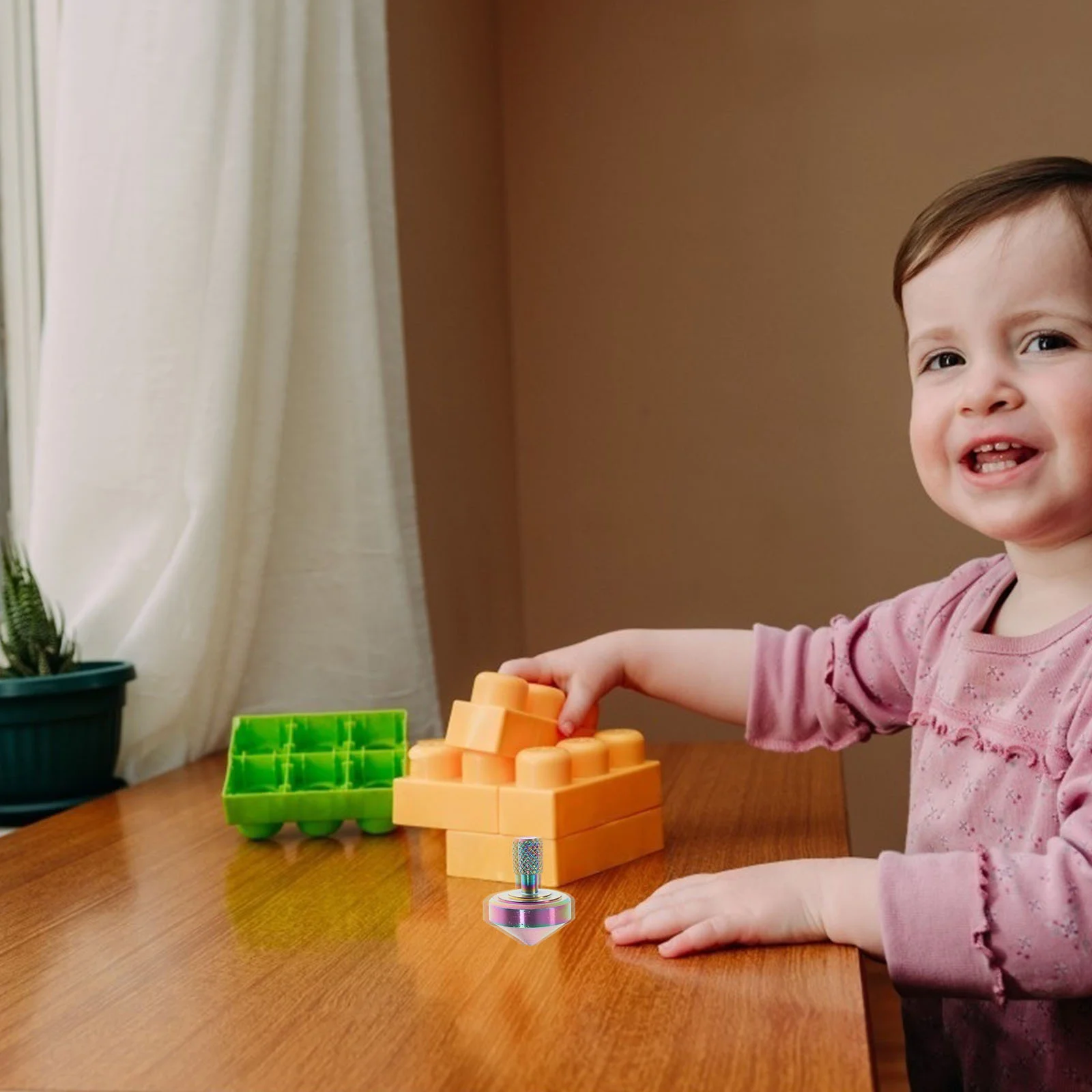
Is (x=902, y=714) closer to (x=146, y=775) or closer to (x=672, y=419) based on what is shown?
(x=146, y=775)

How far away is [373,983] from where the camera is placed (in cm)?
63

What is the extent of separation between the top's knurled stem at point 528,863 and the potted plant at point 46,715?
591mm

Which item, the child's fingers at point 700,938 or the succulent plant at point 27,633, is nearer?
the child's fingers at point 700,938

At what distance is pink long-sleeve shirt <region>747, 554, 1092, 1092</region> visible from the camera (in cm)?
67

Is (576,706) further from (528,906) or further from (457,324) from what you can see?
(457,324)

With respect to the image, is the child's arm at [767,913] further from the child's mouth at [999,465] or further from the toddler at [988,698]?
the child's mouth at [999,465]

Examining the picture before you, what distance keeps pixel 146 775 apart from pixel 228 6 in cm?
75

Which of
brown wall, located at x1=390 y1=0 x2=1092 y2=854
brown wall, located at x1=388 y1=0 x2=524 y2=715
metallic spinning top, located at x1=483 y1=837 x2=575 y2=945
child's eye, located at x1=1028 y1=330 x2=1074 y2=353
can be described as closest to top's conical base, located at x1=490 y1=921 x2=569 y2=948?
Answer: metallic spinning top, located at x1=483 y1=837 x2=575 y2=945

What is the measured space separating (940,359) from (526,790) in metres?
0.39

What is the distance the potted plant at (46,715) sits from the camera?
1174 millimetres

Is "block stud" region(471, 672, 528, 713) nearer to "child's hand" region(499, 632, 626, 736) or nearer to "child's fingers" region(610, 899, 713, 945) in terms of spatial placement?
"child's hand" region(499, 632, 626, 736)

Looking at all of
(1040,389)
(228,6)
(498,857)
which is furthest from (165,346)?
(1040,389)

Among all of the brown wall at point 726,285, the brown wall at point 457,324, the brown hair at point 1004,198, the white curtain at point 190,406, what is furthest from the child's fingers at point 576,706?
the brown wall at point 726,285

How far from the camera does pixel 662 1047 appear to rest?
1.79 ft
